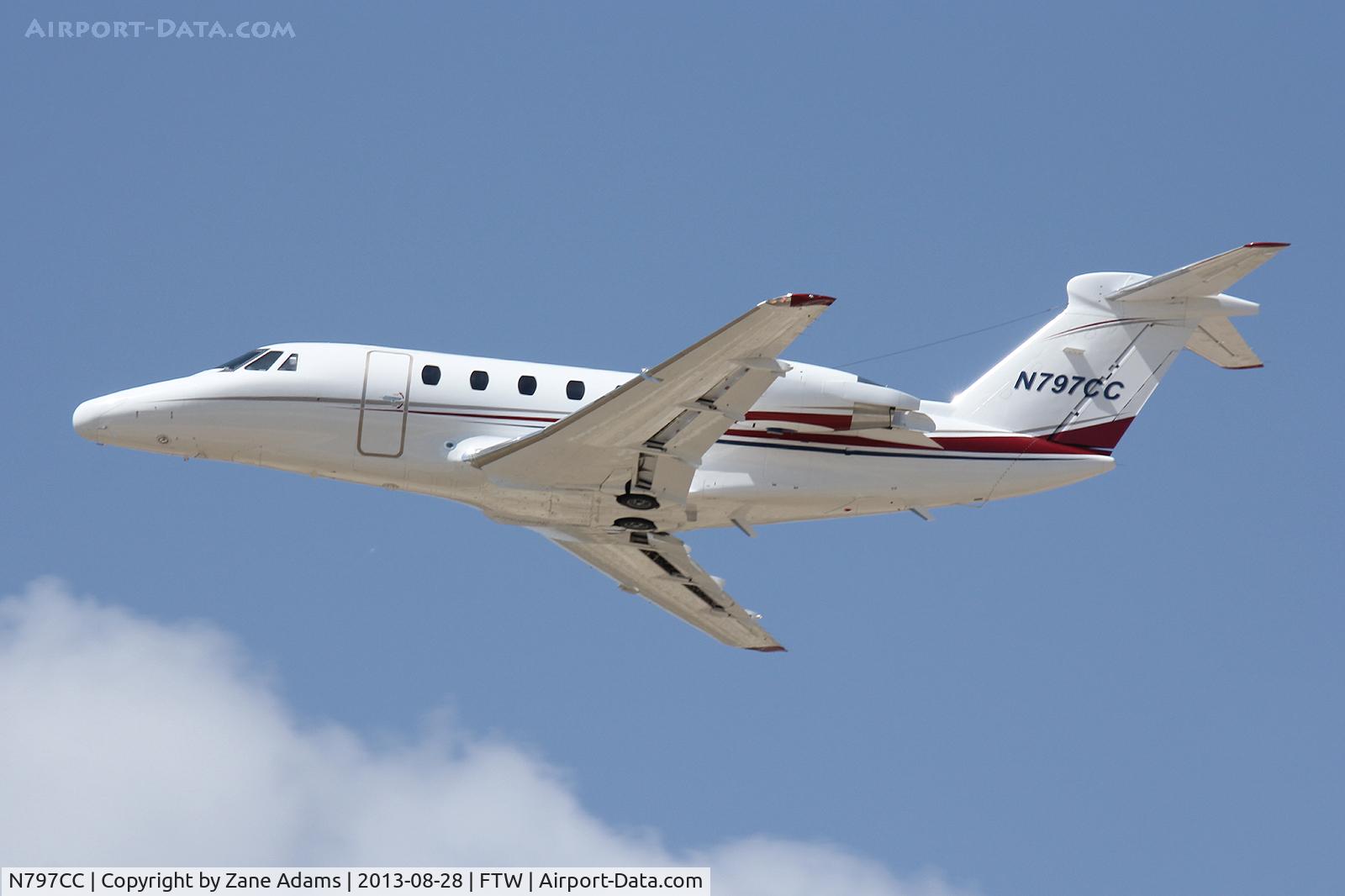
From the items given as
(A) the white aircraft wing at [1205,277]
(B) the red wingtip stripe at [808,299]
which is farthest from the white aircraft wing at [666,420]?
(A) the white aircraft wing at [1205,277]

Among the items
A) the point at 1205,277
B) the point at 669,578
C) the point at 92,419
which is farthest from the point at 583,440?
the point at 1205,277

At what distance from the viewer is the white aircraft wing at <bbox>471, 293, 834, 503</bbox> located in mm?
19312

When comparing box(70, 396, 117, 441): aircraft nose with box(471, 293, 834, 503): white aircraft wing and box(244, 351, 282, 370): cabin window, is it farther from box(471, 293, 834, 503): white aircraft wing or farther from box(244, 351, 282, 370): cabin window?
box(471, 293, 834, 503): white aircraft wing

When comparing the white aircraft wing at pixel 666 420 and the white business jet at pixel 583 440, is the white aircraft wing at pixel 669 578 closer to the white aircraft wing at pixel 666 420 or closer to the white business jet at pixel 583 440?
the white business jet at pixel 583 440

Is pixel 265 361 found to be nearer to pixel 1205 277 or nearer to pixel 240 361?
pixel 240 361

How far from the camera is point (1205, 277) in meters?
23.9

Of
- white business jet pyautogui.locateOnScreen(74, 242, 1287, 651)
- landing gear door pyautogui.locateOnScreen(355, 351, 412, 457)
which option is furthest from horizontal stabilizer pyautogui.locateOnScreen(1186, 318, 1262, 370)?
landing gear door pyautogui.locateOnScreen(355, 351, 412, 457)

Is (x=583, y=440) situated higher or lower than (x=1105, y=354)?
lower

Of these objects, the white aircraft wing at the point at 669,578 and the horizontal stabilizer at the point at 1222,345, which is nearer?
the white aircraft wing at the point at 669,578

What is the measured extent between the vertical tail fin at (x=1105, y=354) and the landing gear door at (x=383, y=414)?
7.31 meters

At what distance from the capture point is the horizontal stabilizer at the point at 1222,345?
24281 millimetres

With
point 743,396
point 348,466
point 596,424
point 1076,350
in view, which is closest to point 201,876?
point 348,466

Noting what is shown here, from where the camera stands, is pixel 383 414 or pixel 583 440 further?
pixel 383 414

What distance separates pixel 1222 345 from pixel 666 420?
331 inches
